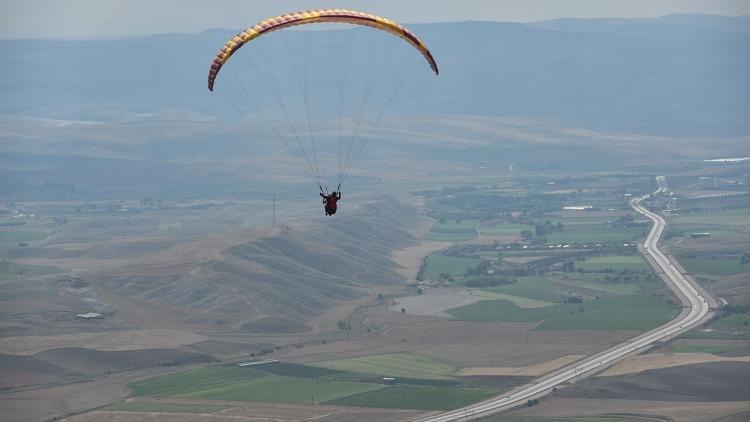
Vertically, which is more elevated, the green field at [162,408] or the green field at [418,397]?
the green field at [418,397]

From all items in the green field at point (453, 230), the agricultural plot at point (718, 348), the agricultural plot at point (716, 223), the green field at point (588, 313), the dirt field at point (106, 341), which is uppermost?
the agricultural plot at point (716, 223)

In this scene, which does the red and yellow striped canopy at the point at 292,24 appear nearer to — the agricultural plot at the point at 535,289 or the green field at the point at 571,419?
the green field at the point at 571,419

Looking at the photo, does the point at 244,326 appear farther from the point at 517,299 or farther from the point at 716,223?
the point at 716,223

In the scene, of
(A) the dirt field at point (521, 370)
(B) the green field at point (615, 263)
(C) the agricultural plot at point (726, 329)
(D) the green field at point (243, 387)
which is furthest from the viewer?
(B) the green field at point (615, 263)

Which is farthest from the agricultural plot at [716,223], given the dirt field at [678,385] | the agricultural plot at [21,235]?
the agricultural plot at [21,235]

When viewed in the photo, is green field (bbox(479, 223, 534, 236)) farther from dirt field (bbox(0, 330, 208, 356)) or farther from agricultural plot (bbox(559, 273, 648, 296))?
dirt field (bbox(0, 330, 208, 356))

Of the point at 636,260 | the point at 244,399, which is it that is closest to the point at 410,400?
the point at 244,399

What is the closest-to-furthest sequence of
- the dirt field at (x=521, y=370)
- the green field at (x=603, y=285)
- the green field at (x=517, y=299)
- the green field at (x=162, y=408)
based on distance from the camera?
1. the green field at (x=162, y=408)
2. the dirt field at (x=521, y=370)
3. the green field at (x=517, y=299)
4. the green field at (x=603, y=285)

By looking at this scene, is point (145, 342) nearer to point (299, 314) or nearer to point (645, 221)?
point (299, 314)
